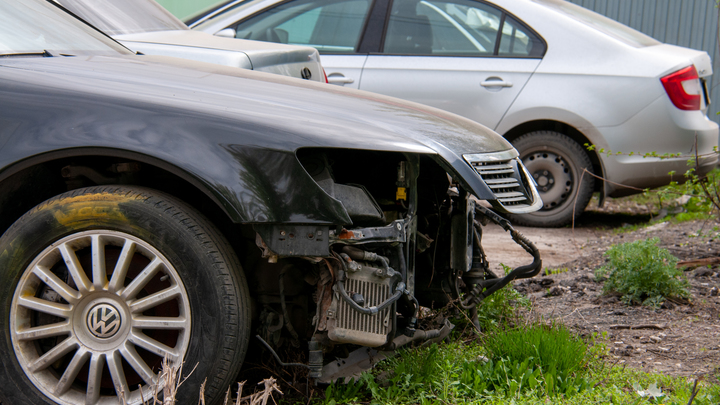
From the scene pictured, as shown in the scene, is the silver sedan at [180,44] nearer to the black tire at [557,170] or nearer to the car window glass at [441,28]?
the car window glass at [441,28]

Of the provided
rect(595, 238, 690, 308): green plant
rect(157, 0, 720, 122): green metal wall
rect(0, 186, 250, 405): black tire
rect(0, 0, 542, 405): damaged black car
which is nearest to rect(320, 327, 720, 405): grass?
rect(0, 0, 542, 405): damaged black car

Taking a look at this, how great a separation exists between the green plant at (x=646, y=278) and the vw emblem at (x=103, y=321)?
2.74 metres

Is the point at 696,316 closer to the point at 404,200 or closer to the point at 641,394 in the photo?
the point at 641,394

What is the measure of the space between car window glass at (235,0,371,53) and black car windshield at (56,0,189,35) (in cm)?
105

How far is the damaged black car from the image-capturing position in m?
2.29

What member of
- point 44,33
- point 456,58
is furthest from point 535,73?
point 44,33

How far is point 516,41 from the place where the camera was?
5711 millimetres

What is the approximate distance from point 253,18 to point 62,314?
158 inches

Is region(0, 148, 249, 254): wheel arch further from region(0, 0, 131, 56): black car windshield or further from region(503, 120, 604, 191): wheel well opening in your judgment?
region(503, 120, 604, 191): wheel well opening

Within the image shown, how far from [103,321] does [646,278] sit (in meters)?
2.88

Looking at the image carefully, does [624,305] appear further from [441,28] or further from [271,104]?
[441,28]

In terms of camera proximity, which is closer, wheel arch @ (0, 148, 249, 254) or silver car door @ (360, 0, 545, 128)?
wheel arch @ (0, 148, 249, 254)

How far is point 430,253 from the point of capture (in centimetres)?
299

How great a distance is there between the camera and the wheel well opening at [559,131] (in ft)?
18.6
